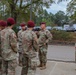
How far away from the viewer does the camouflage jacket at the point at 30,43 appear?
Result: 7.11 meters

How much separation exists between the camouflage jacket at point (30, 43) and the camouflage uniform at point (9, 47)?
0.64 meters

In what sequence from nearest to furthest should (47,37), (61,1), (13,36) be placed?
(13,36) → (47,37) → (61,1)

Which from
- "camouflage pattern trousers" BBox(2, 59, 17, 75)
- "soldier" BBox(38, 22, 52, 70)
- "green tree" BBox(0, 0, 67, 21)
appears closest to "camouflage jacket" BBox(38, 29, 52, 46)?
"soldier" BBox(38, 22, 52, 70)

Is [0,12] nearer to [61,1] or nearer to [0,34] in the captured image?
[61,1]

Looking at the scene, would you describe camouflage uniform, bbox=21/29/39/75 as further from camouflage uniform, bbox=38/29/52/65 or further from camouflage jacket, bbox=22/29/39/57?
camouflage uniform, bbox=38/29/52/65

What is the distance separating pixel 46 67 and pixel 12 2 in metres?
17.6

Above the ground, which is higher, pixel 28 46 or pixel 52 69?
pixel 28 46

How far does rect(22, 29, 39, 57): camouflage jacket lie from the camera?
7113 millimetres

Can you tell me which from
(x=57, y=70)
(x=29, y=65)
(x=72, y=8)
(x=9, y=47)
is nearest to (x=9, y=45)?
(x=9, y=47)

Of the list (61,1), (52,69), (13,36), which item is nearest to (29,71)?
(13,36)

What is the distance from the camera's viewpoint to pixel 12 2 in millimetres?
26422

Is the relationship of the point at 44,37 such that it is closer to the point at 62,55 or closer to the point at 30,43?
the point at 30,43

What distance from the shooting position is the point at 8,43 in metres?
6.49

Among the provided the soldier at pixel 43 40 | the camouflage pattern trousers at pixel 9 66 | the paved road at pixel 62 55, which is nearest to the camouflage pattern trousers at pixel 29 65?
the camouflage pattern trousers at pixel 9 66
